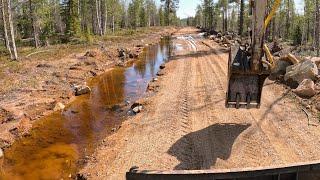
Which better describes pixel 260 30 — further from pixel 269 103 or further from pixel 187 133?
pixel 269 103

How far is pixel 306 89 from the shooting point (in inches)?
667

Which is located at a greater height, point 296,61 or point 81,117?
point 296,61

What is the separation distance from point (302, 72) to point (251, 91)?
735 cm

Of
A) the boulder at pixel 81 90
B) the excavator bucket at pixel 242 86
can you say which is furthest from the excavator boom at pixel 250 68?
the boulder at pixel 81 90

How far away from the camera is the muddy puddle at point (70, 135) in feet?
41.1

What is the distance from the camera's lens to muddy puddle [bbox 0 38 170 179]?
1254 cm

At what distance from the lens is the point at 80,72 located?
87.8 feet

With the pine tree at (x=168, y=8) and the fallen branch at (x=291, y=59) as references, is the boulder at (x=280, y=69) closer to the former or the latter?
the fallen branch at (x=291, y=59)

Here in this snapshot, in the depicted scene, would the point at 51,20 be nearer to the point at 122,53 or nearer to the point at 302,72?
the point at 122,53

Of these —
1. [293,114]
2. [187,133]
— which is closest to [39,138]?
[187,133]

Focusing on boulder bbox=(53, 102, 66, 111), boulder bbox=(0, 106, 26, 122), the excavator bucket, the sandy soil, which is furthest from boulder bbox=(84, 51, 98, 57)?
the excavator bucket

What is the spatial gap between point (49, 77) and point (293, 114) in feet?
51.5

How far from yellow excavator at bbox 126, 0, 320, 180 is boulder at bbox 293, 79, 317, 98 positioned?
5.60 m

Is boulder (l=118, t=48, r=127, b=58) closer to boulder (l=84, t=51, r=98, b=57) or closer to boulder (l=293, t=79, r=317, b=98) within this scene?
boulder (l=84, t=51, r=98, b=57)
